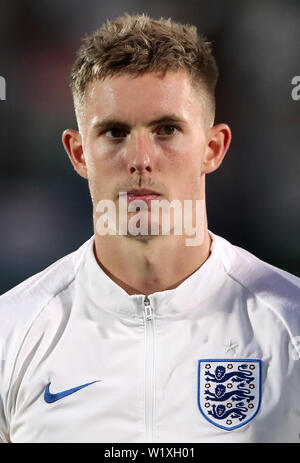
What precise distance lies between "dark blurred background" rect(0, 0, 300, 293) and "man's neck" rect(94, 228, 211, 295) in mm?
484

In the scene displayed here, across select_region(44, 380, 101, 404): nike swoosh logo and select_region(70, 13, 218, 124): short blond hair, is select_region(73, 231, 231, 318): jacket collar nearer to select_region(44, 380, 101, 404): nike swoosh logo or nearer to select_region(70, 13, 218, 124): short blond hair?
select_region(44, 380, 101, 404): nike swoosh logo

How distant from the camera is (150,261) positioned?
219cm

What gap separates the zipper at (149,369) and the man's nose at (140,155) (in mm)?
467

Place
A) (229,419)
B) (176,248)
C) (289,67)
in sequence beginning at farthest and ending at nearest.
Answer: (289,67)
(176,248)
(229,419)

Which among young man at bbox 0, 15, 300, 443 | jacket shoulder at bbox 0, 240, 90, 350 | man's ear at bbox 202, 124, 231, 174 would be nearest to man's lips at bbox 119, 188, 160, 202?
young man at bbox 0, 15, 300, 443

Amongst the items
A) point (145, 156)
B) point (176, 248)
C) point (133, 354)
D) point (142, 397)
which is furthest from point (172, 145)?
point (142, 397)

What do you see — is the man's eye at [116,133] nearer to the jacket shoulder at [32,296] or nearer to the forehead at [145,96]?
the forehead at [145,96]

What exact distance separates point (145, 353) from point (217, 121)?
1088 millimetres

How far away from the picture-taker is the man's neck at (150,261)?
2.18 m

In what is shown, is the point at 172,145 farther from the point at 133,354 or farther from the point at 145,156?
the point at 133,354

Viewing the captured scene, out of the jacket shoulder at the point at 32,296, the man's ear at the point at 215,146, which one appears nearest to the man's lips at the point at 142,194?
the man's ear at the point at 215,146

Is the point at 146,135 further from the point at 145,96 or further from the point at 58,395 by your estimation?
the point at 58,395

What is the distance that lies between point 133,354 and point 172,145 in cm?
75

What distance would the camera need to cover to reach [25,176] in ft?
9.08
